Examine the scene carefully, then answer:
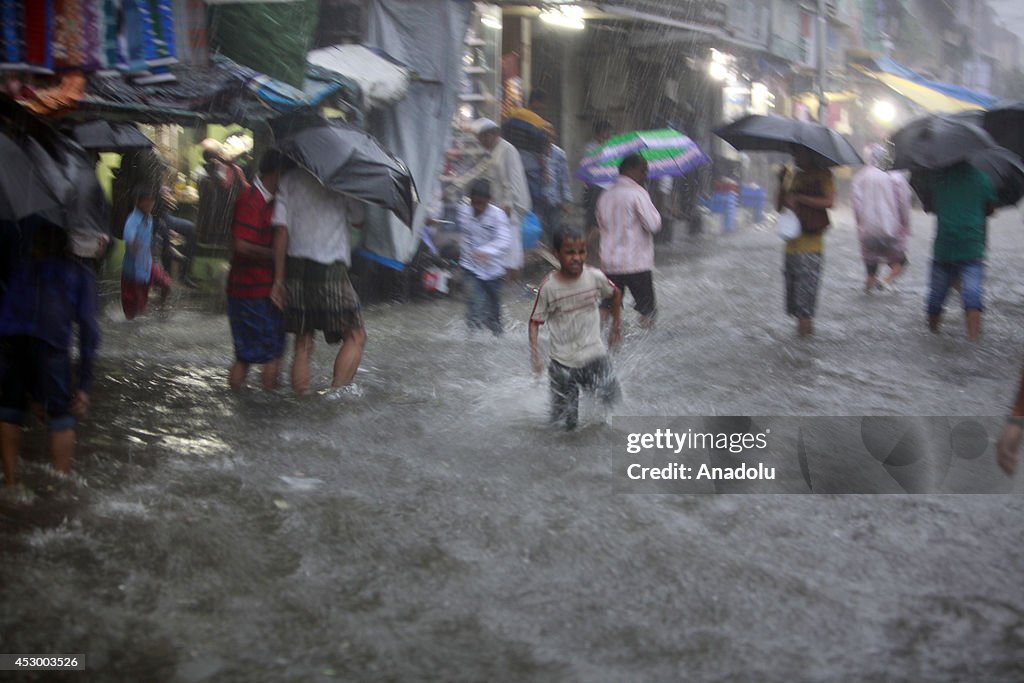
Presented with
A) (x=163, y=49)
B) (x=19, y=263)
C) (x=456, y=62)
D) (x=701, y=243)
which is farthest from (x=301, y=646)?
(x=701, y=243)

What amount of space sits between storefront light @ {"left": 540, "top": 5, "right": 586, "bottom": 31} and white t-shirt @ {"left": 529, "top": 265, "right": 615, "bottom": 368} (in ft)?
28.7

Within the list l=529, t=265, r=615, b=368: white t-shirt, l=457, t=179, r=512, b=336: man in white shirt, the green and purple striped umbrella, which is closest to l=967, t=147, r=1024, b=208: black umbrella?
l=457, t=179, r=512, b=336: man in white shirt

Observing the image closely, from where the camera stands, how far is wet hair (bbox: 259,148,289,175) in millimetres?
6609

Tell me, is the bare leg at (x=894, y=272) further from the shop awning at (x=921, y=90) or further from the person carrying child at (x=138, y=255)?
the shop awning at (x=921, y=90)

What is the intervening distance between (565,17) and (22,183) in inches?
486

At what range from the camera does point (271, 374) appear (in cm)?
712

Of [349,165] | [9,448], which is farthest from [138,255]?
[9,448]

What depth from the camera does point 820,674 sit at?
340 centimetres

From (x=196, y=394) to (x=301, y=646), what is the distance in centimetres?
397

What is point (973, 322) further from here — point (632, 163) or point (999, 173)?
point (632, 163)

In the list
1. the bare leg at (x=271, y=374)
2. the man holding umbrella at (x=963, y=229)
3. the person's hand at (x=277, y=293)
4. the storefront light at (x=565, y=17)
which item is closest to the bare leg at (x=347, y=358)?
the bare leg at (x=271, y=374)

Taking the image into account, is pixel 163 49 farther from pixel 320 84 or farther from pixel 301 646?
pixel 301 646

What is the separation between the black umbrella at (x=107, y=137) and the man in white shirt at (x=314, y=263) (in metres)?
2.79

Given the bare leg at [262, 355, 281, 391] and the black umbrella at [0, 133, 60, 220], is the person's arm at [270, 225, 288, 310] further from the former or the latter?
the black umbrella at [0, 133, 60, 220]
